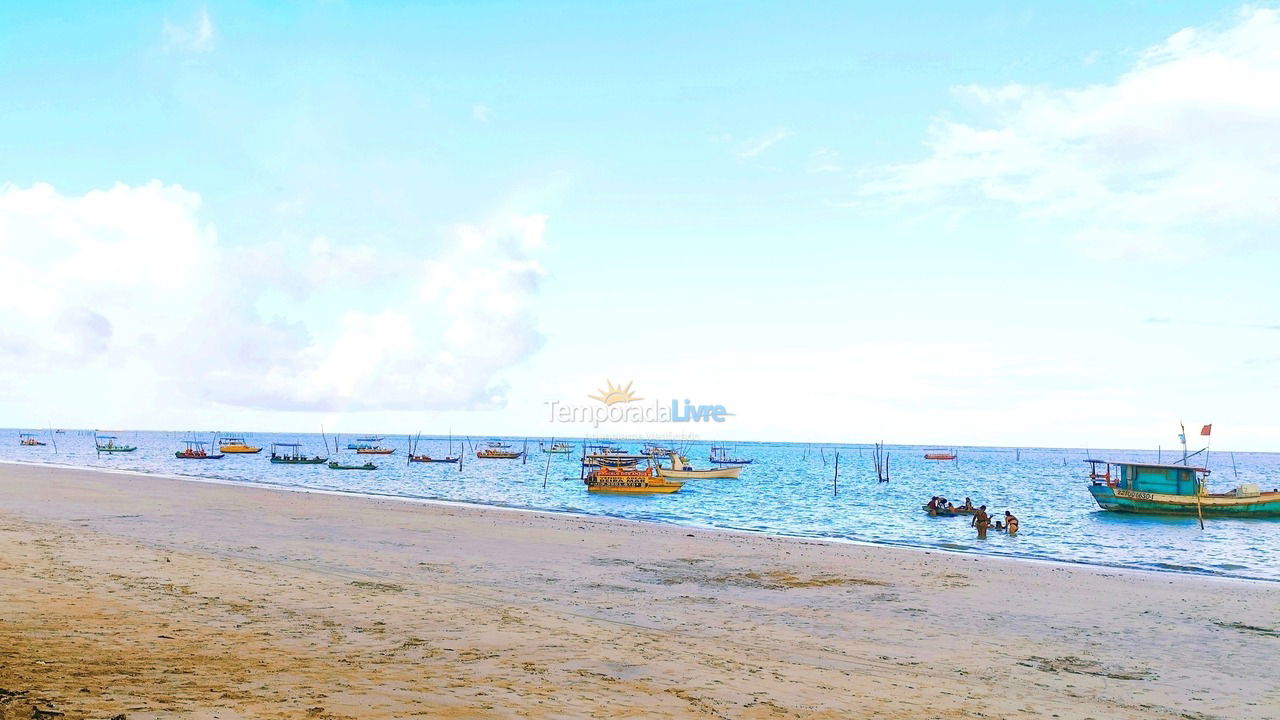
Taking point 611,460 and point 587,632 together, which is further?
point 611,460

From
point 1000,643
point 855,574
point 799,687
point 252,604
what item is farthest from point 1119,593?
point 252,604

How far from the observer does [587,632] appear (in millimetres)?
13039

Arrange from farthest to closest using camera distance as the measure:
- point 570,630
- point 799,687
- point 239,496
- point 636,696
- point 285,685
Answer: point 239,496 < point 570,630 < point 799,687 < point 636,696 < point 285,685

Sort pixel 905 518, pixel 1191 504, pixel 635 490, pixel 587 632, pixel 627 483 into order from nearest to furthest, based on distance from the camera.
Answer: pixel 587 632 → pixel 905 518 → pixel 1191 504 → pixel 627 483 → pixel 635 490

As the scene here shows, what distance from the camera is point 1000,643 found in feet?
46.9

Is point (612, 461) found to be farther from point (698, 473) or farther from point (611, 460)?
point (698, 473)

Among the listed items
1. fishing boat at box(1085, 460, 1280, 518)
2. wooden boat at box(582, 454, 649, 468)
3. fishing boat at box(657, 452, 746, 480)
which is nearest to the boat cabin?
fishing boat at box(1085, 460, 1280, 518)

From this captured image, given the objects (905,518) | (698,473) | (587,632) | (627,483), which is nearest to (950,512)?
(905,518)

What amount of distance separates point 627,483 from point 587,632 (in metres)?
49.5

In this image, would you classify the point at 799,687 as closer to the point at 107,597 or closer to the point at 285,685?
the point at 285,685

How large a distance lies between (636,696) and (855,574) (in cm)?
1403

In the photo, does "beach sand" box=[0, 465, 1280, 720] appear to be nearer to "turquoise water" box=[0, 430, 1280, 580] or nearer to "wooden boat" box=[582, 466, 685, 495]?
"turquoise water" box=[0, 430, 1280, 580]

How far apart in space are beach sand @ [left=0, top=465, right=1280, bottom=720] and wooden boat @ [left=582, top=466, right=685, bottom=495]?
36105mm

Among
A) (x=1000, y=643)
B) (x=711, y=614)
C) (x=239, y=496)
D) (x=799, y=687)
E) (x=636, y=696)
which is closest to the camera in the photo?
(x=636, y=696)
